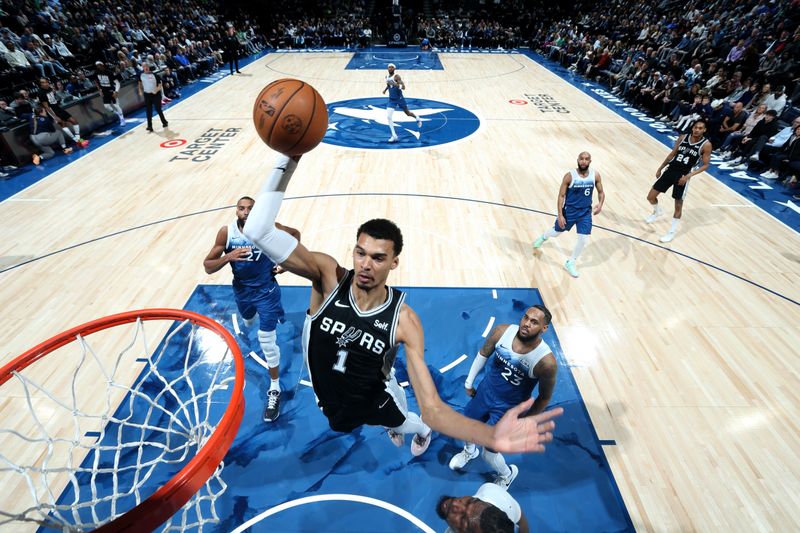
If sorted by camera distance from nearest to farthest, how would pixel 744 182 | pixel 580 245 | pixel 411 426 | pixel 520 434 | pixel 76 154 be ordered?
pixel 520 434, pixel 411 426, pixel 580 245, pixel 744 182, pixel 76 154

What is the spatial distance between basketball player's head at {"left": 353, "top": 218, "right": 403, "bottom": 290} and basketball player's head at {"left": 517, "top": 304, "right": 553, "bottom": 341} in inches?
45.9

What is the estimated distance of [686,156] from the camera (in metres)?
6.03

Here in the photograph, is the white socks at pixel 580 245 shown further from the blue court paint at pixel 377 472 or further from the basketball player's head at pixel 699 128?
the basketball player's head at pixel 699 128

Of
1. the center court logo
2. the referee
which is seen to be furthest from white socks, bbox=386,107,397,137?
the referee

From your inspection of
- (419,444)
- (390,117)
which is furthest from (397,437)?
(390,117)

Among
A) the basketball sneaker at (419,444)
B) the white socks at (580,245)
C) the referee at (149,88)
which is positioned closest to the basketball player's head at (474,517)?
the basketball sneaker at (419,444)

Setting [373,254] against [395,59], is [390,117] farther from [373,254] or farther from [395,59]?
[395,59]

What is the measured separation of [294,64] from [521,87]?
10.1m

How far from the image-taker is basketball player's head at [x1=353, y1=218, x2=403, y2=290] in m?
2.14

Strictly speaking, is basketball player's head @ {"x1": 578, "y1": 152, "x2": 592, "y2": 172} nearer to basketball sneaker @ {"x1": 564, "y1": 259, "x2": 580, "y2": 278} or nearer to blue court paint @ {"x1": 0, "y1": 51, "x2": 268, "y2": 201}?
basketball sneaker @ {"x1": 564, "y1": 259, "x2": 580, "y2": 278}

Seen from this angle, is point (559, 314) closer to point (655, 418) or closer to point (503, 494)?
point (655, 418)

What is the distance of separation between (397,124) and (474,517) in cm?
1060

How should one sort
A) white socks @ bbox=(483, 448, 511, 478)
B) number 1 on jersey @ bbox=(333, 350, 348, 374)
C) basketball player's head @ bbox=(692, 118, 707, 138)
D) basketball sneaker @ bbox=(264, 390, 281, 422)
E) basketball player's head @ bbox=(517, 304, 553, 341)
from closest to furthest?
number 1 on jersey @ bbox=(333, 350, 348, 374) < basketball player's head @ bbox=(517, 304, 553, 341) < white socks @ bbox=(483, 448, 511, 478) < basketball sneaker @ bbox=(264, 390, 281, 422) < basketball player's head @ bbox=(692, 118, 707, 138)

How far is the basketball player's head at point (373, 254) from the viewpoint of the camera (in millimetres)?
2139
